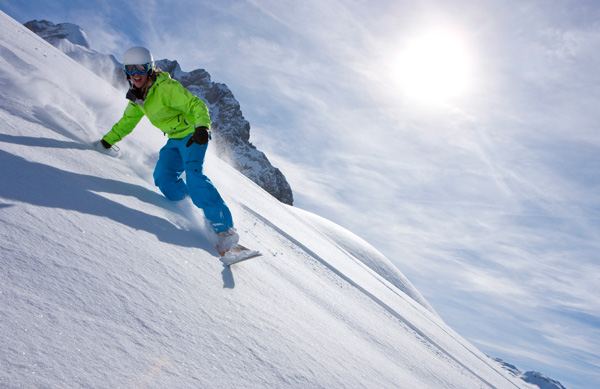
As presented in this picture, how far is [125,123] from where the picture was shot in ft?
13.0

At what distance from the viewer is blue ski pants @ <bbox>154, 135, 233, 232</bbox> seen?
3363mm

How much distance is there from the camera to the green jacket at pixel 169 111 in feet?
12.0

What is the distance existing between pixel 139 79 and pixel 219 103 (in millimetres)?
171819

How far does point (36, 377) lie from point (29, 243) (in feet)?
2.56

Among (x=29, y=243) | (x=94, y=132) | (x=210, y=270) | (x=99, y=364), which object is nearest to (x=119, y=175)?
(x=94, y=132)

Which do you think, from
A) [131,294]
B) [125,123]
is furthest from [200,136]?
[131,294]

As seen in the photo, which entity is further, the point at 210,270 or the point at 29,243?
the point at 210,270

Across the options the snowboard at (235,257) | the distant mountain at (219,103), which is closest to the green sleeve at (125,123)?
the snowboard at (235,257)

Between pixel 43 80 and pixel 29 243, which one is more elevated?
pixel 43 80

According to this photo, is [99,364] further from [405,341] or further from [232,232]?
[405,341]

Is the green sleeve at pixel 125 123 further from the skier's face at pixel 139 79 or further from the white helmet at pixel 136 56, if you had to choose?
the white helmet at pixel 136 56

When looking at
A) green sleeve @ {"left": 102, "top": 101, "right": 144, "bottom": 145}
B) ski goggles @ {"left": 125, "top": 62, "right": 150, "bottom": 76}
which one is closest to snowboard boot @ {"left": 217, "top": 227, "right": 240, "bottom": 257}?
green sleeve @ {"left": 102, "top": 101, "right": 144, "bottom": 145}

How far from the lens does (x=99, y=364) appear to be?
1153mm

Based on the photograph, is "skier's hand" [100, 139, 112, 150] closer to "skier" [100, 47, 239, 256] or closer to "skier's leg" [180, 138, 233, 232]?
"skier" [100, 47, 239, 256]
